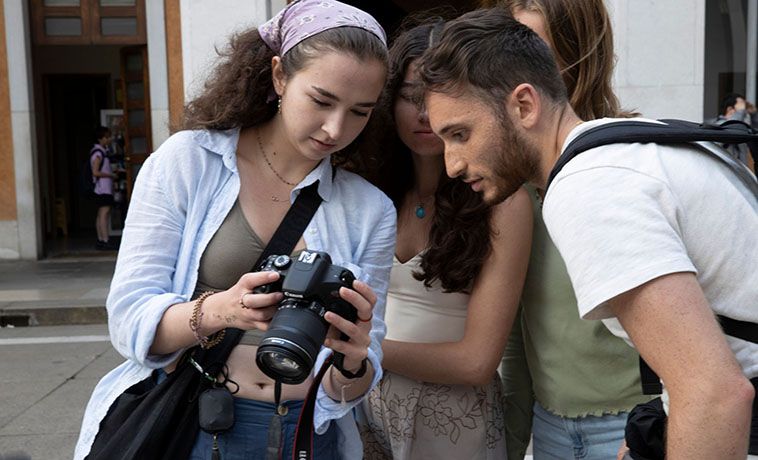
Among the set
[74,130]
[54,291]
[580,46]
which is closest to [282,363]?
[580,46]

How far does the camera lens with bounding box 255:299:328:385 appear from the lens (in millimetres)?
1585

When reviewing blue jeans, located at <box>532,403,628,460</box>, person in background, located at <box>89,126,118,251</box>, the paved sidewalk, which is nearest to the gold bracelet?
blue jeans, located at <box>532,403,628,460</box>

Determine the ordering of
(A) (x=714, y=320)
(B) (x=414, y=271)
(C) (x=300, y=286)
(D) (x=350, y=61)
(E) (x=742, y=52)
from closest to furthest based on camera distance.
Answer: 1. (A) (x=714, y=320)
2. (C) (x=300, y=286)
3. (D) (x=350, y=61)
4. (B) (x=414, y=271)
5. (E) (x=742, y=52)

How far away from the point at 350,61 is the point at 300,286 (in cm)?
54

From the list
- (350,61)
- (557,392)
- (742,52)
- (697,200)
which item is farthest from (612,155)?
(742,52)

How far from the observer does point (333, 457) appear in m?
2.01

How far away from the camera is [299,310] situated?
164 centimetres

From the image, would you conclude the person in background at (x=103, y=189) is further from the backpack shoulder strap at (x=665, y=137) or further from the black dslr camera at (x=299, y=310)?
the backpack shoulder strap at (x=665, y=137)

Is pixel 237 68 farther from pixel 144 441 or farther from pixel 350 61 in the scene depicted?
pixel 144 441

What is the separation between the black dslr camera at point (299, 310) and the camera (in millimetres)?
1592

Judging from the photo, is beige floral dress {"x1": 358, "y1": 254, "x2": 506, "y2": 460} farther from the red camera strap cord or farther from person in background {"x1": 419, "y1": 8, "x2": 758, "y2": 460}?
person in background {"x1": 419, "y1": 8, "x2": 758, "y2": 460}

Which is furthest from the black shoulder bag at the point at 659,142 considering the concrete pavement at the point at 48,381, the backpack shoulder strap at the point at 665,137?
the concrete pavement at the point at 48,381

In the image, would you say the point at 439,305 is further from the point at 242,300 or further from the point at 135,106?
the point at 135,106

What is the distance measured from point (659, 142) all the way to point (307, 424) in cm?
94
